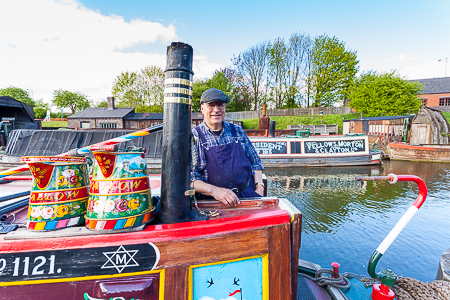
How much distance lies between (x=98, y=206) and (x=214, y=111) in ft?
4.29

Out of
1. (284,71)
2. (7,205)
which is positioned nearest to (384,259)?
(7,205)

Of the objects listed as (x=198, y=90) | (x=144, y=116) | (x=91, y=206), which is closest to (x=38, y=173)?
(x=91, y=206)

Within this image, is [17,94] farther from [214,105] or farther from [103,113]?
[214,105]

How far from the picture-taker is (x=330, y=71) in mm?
33000

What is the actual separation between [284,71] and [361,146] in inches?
1046

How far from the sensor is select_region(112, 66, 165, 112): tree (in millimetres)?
38094

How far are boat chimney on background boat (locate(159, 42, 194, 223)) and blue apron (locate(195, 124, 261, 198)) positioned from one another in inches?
26.8

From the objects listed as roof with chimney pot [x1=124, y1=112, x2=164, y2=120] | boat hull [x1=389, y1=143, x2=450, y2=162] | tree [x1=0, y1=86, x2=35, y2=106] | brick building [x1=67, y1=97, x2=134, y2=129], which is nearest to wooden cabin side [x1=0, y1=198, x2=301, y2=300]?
boat hull [x1=389, y1=143, x2=450, y2=162]

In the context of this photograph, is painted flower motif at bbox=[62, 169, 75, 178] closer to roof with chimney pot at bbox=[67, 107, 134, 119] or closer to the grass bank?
the grass bank

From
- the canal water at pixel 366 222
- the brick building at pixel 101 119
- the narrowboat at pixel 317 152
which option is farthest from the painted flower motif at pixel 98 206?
the brick building at pixel 101 119

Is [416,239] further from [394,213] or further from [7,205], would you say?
[7,205]

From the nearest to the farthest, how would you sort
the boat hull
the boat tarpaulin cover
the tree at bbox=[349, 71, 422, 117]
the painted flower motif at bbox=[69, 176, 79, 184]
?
1. the painted flower motif at bbox=[69, 176, 79, 184]
2. the boat tarpaulin cover
3. the boat hull
4. the tree at bbox=[349, 71, 422, 117]

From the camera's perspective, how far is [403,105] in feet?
69.8

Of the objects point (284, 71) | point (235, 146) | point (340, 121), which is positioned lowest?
point (235, 146)
